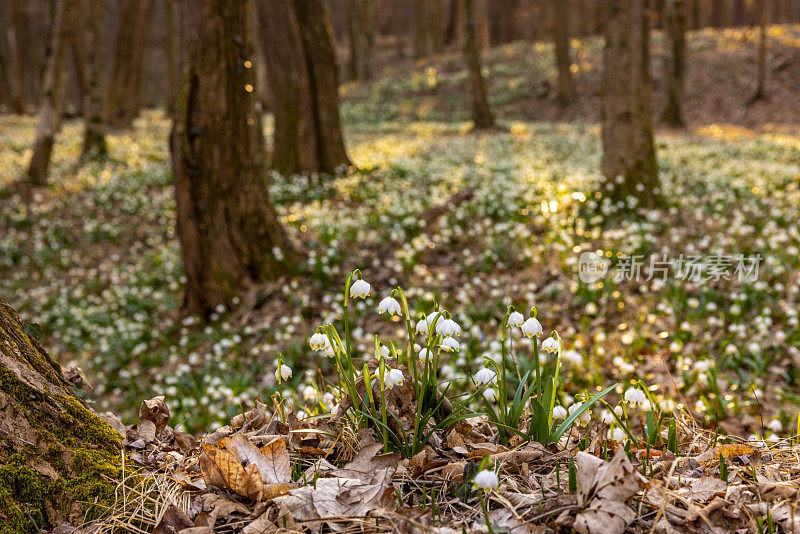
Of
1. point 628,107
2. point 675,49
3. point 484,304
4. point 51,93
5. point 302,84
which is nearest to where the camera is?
point 484,304

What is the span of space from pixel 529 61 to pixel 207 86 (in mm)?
29081

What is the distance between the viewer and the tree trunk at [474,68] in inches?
679

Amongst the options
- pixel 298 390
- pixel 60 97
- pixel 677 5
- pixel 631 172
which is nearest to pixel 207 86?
pixel 298 390

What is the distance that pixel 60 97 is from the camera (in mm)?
11508

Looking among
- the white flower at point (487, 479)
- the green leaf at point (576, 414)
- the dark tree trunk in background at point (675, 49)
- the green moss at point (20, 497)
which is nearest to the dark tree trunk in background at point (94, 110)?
the green moss at point (20, 497)

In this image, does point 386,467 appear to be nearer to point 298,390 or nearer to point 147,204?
point 298,390

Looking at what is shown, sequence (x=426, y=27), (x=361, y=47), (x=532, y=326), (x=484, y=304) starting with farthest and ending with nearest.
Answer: (x=426, y=27)
(x=361, y=47)
(x=484, y=304)
(x=532, y=326)

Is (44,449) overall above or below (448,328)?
below

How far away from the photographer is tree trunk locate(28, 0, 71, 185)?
11.0 metres

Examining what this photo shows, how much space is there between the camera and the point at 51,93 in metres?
11.2

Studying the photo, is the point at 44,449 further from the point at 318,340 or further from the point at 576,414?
the point at 576,414
